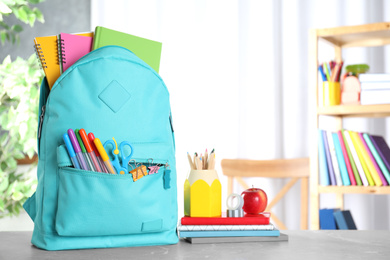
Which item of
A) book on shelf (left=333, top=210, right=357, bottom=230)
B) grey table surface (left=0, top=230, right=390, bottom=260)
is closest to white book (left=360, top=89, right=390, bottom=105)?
book on shelf (left=333, top=210, right=357, bottom=230)

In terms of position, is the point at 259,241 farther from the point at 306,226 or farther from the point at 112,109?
the point at 306,226

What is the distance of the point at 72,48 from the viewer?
81cm

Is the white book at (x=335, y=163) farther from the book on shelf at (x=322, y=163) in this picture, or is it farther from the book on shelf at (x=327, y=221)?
the book on shelf at (x=327, y=221)

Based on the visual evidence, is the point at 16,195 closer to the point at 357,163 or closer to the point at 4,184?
the point at 4,184

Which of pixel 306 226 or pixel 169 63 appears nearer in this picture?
pixel 306 226

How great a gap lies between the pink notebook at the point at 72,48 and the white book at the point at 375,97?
4.95 feet

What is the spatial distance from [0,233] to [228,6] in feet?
6.62

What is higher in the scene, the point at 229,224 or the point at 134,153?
the point at 134,153

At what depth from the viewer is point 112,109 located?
0.77m

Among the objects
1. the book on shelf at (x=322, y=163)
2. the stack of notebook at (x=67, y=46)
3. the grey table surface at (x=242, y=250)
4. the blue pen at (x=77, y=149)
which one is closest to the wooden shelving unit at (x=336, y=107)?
the book on shelf at (x=322, y=163)

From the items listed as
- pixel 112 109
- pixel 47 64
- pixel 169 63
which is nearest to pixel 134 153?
pixel 112 109

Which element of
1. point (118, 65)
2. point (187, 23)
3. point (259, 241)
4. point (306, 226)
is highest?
point (187, 23)

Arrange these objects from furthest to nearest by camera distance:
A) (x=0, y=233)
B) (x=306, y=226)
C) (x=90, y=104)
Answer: (x=306, y=226), (x=0, y=233), (x=90, y=104)

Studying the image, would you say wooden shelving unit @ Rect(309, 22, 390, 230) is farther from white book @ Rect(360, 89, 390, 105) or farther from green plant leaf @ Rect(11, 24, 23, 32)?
green plant leaf @ Rect(11, 24, 23, 32)
